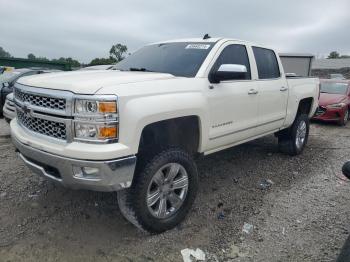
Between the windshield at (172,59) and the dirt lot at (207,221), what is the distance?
5.27 ft

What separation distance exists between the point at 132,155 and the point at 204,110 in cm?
106

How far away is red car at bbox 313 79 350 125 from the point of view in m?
9.95

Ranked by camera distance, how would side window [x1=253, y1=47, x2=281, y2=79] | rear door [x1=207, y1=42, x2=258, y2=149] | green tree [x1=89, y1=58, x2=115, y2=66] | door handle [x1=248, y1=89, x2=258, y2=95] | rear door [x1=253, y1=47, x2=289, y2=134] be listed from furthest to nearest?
green tree [x1=89, y1=58, x2=115, y2=66] < side window [x1=253, y1=47, x2=281, y2=79] < rear door [x1=253, y1=47, x2=289, y2=134] < door handle [x1=248, y1=89, x2=258, y2=95] < rear door [x1=207, y1=42, x2=258, y2=149]

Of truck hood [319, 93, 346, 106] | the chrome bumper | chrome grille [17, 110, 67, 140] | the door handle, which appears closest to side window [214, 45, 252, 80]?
the door handle

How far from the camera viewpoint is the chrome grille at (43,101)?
2.85m

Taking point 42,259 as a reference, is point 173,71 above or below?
above

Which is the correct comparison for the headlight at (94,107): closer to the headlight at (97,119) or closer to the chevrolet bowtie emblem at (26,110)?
the headlight at (97,119)

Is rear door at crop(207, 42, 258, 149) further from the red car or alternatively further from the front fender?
the red car

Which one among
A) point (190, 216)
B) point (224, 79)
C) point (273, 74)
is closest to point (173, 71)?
point (224, 79)

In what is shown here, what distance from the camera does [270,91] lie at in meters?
4.89

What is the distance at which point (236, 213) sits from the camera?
3.87m

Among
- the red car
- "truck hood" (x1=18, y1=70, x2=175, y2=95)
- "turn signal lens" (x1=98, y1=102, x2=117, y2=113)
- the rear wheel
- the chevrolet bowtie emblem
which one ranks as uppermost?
"truck hood" (x1=18, y1=70, x2=175, y2=95)

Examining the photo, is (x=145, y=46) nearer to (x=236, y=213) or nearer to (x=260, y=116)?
(x=260, y=116)

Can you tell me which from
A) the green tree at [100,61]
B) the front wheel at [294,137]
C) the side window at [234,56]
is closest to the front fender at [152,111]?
the side window at [234,56]
